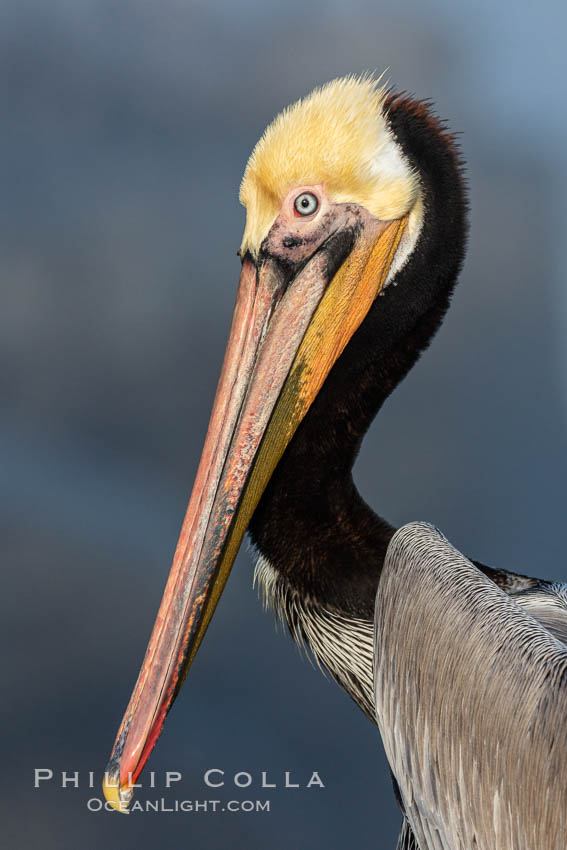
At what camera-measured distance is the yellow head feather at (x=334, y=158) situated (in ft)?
5.96

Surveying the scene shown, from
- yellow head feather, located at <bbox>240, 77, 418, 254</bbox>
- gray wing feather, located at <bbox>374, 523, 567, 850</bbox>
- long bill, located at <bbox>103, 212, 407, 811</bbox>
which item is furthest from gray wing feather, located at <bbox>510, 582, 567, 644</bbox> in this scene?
yellow head feather, located at <bbox>240, 77, 418, 254</bbox>

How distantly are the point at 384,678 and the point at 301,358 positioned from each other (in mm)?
673

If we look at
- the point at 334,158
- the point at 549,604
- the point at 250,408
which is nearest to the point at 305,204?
the point at 334,158

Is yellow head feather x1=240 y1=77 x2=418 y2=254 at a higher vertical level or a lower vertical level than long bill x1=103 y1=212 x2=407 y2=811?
higher

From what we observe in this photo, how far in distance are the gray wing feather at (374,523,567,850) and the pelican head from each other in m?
0.35

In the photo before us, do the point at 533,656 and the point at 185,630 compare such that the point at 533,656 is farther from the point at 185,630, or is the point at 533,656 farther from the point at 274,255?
the point at 274,255

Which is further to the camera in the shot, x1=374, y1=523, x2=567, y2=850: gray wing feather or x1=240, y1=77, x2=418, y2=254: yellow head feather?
x1=240, y1=77, x2=418, y2=254: yellow head feather

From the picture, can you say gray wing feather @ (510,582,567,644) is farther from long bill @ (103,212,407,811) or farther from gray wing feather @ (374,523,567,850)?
long bill @ (103,212,407,811)

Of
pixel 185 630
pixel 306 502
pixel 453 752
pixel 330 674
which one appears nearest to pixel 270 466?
pixel 306 502

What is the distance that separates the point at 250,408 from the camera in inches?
70.8

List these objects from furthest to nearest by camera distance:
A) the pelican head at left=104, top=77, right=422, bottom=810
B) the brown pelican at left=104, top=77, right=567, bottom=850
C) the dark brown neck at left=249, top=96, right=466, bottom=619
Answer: the dark brown neck at left=249, top=96, right=466, bottom=619
the pelican head at left=104, top=77, right=422, bottom=810
the brown pelican at left=104, top=77, right=567, bottom=850

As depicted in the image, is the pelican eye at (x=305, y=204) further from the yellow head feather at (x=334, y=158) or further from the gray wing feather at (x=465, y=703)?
the gray wing feather at (x=465, y=703)

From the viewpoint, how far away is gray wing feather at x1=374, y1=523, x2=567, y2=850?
134 centimetres

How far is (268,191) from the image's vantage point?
1836mm
